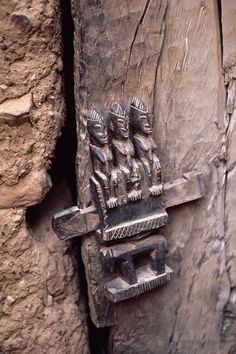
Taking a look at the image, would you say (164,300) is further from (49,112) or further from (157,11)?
(157,11)

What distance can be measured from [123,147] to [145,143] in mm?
51

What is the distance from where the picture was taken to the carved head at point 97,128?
4.18ft

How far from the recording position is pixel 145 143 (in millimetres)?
1332

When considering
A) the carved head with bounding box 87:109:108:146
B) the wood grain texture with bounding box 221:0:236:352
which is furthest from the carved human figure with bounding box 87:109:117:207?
the wood grain texture with bounding box 221:0:236:352

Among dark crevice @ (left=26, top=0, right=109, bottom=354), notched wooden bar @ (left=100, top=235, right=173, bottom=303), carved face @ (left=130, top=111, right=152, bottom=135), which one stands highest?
carved face @ (left=130, top=111, right=152, bottom=135)

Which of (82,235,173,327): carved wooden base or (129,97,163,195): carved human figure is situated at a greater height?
(129,97,163,195): carved human figure

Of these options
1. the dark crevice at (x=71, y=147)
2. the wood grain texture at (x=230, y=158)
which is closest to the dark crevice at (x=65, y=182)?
the dark crevice at (x=71, y=147)

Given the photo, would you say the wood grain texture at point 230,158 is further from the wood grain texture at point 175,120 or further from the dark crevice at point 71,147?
the dark crevice at point 71,147

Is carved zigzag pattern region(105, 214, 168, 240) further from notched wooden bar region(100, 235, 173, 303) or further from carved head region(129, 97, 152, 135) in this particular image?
carved head region(129, 97, 152, 135)

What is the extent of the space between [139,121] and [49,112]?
18 cm

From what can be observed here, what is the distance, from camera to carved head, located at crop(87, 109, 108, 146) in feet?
4.18

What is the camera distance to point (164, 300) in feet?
5.08

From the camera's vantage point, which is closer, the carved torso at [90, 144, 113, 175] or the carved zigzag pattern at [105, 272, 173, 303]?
the carved torso at [90, 144, 113, 175]

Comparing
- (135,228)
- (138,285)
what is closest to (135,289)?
(138,285)
